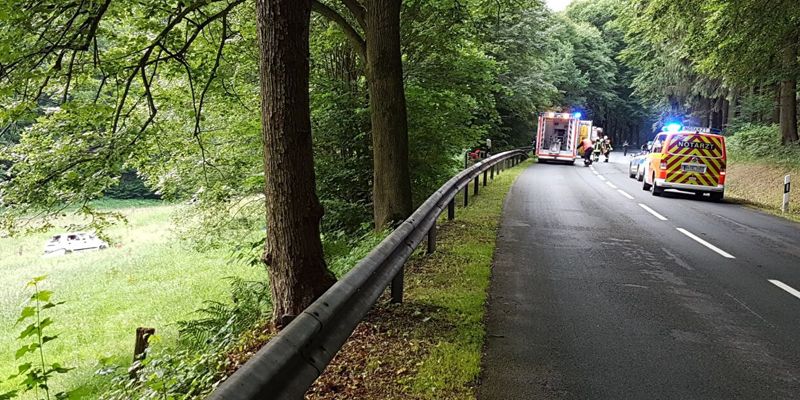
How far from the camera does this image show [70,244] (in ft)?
87.8

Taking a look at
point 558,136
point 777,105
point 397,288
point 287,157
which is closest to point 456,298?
point 397,288

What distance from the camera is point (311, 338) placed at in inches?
115

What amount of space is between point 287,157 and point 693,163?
54.3 ft

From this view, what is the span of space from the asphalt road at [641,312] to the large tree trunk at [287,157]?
1681 mm

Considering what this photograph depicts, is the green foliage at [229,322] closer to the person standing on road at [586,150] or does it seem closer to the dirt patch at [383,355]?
the dirt patch at [383,355]

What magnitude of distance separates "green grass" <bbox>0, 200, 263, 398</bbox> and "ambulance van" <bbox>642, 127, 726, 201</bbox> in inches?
502

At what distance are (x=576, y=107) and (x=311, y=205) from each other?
58334 mm

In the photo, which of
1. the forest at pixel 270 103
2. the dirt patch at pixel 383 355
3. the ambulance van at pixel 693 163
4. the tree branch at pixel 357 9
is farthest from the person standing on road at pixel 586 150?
the dirt patch at pixel 383 355

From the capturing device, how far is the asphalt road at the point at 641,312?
4.27 m

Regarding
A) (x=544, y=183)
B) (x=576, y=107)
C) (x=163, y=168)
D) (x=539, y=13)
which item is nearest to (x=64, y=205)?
→ (x=163, y=168)

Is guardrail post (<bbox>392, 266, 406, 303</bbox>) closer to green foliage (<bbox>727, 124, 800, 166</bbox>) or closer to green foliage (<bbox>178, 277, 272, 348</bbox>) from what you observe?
green foliage (<bbox>178, 277, 272, 348</bbox>)

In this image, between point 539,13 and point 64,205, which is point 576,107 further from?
point 64,205

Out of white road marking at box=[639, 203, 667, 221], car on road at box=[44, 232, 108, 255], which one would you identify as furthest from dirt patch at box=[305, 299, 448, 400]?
car on road at box=[44, 232, 108, 255]

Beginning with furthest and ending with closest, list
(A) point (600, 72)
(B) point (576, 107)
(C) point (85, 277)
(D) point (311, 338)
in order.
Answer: (A) point (600, 72), (B) point (576, 107), (C) point (85, 277), (D) point (311, 338)
